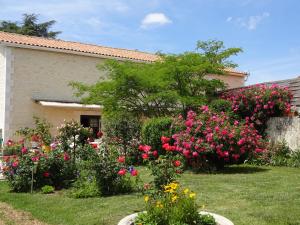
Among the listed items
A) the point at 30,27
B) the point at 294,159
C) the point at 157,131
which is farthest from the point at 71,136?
the point at 30,27

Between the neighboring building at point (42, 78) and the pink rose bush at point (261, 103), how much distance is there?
28.2 ft

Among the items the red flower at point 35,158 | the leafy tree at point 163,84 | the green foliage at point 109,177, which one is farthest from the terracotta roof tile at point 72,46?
the green foliage at point 109,177

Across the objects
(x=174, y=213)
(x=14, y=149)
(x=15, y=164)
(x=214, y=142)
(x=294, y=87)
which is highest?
(x=294, y=87)

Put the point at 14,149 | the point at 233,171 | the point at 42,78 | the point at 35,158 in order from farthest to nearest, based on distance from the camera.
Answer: the point at 42,78 → the point at 233,171 → the point at 14,149 → the point at 35,158

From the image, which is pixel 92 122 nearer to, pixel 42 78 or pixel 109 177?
pixel 42 78

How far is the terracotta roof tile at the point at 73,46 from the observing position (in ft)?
87.0

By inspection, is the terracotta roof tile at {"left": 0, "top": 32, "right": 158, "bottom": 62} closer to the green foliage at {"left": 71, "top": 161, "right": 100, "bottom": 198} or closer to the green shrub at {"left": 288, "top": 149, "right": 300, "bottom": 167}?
the green shrub at {"left": 288, "top": 149, "right": 300, "bottom": 167}

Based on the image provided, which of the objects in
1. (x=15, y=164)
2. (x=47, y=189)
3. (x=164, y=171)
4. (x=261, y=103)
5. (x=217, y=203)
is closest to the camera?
(x=164, y=171)

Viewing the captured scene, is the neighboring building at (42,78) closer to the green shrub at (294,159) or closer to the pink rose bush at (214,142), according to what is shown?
the green shrub at (294,159)

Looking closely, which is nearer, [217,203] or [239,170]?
[217,203]

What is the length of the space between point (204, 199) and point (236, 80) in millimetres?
28449

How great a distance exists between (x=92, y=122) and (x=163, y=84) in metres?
11.4

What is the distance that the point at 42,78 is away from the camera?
88.9 ft

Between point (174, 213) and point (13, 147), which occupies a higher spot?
point (13, 147)
